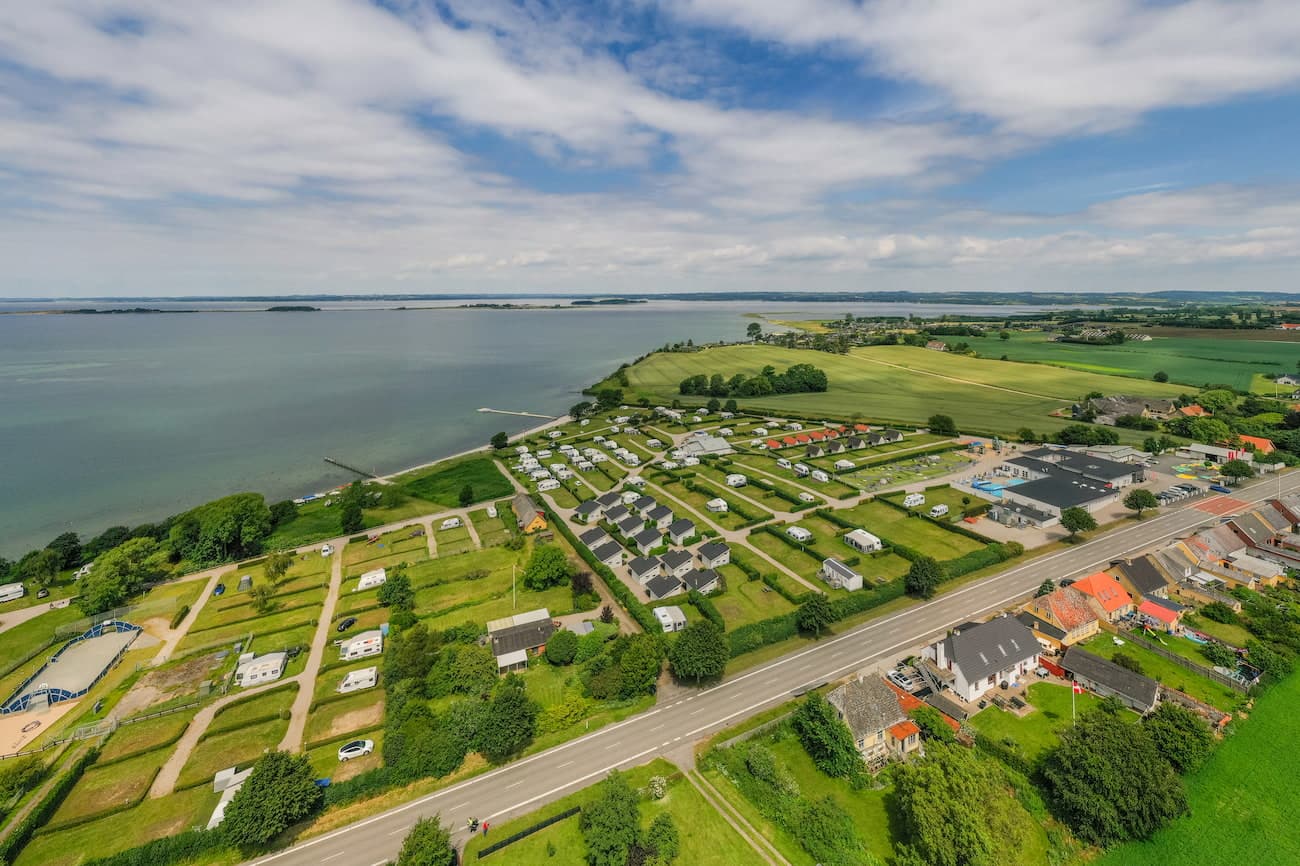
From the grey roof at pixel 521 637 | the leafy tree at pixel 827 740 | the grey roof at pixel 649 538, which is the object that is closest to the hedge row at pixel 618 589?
the grey roof at pixel 649 538

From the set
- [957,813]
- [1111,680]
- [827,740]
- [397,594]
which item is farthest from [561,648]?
[1111,680]

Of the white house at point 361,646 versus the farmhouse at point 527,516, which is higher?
the farmhouse at point 527,516

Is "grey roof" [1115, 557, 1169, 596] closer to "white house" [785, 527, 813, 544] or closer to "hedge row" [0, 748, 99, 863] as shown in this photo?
"white house" [785, 527, 813, 544]

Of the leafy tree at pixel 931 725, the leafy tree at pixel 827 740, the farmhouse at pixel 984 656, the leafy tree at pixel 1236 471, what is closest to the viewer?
the leafy tree at pixel 827 740

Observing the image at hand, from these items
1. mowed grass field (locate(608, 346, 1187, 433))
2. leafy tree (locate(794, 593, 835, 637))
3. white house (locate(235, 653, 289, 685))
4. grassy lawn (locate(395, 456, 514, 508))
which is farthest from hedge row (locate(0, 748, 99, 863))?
mowed grass field (locate(608, 346, 1187, 433))

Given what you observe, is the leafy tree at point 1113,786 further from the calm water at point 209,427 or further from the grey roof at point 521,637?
the calm water at point 209,427

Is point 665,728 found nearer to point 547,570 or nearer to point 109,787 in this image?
point 547,570

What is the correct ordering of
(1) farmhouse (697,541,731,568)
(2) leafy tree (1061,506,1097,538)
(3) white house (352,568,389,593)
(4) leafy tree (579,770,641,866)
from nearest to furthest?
(4) leafy tree (579,770,641,866) → (3) white house (352,568,389,593) → (1) farmhouse (697,541,731,568) → (2) leafy tree (1061,506,1097,538)
